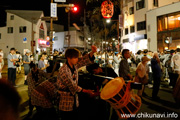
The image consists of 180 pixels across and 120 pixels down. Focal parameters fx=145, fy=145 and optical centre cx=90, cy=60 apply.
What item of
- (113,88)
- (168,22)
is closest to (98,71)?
(113,88)

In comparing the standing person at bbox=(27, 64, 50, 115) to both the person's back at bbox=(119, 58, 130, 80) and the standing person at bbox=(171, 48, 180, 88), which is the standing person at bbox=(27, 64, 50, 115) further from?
the standing person at bbox=(171, 48, 180, 88)

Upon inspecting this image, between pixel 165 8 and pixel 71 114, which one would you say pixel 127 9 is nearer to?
pixel 165 8

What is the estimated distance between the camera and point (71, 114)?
2.86 m

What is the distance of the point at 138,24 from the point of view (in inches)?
1143

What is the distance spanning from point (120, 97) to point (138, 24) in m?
28.9

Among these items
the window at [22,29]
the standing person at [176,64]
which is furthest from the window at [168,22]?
the window at [22,29]

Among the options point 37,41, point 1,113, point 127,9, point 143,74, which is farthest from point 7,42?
point 1,113

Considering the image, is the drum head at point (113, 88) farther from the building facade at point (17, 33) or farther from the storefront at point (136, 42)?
the building facade at point (17, 33)

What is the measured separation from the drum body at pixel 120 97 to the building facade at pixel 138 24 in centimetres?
2424

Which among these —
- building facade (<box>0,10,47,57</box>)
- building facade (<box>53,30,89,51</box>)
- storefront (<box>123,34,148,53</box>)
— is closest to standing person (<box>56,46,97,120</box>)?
storefront (<box>123,34,148,53</box>)

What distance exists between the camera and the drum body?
9.00 feet

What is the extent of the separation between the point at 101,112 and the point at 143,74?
3.64 meters

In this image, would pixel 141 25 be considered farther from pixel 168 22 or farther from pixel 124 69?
pixel 124 69

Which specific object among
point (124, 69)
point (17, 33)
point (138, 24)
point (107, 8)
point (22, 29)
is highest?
point (138, 24)
